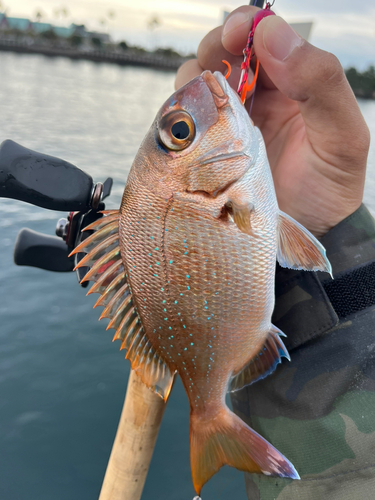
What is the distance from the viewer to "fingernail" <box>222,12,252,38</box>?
1633mm

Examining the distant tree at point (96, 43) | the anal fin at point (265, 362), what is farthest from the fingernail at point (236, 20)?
the distant tree at point (96, 43)

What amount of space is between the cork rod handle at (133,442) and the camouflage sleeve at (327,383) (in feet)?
1.56

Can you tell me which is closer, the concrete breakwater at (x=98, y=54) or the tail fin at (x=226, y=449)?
the tail fin at (x=226, y=449)

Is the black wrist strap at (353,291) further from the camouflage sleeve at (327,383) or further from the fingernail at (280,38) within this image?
the fingernail at (280,38)

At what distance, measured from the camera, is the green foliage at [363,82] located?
5681 centimetres

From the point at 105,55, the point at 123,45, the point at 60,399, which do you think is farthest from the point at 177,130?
the point at 123,45

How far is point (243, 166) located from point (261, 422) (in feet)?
3.78

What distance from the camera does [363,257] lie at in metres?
1.59

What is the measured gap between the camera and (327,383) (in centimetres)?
146

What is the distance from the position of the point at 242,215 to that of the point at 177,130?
0.43 metres

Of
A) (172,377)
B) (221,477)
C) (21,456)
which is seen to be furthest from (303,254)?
(21,456)

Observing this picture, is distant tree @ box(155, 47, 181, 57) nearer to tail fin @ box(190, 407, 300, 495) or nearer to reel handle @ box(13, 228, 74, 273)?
reel handle @ box(13, 228, 74, 273)

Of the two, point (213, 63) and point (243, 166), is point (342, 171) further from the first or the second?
A: point (213, 63)

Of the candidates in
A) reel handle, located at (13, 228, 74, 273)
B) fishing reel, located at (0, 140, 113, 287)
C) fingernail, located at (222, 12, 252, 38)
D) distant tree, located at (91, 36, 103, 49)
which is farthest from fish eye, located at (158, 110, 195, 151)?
distant tree, located at (91, 36, 103, 49)
